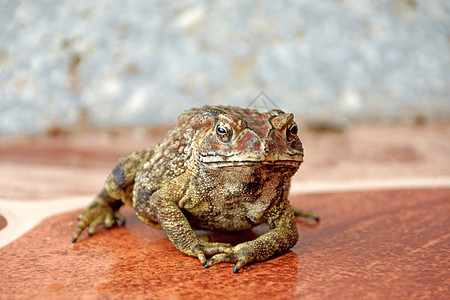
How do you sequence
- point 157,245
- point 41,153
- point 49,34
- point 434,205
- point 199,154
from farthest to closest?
point 49,34 → point 41,153 → point 434,205 → point 157,245 → point 199,154

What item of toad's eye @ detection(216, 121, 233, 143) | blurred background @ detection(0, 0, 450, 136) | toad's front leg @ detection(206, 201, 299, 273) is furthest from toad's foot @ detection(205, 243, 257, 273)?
blurred background @ detection(0, 0, 450, 136)

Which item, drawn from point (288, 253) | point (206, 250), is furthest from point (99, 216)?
point (288, 253)

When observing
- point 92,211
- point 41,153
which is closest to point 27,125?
point 41,153

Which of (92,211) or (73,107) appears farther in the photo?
(73,107)

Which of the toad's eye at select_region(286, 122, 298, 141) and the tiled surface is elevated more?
the toad's eye at select_region(286, 122, 298, 141)

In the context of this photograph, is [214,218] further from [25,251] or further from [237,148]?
[25,251]

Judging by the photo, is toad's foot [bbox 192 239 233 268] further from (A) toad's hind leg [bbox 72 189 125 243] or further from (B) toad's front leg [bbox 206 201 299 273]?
(A) toad's hind leg [bbox 72 189 125 243]

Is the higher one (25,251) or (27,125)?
(27,125)
